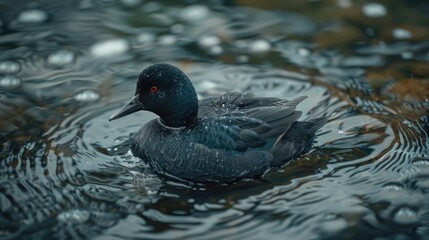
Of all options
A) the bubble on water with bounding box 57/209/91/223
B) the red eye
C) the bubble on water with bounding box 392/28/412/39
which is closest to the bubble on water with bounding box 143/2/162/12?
the bubble on water with bounding box 392/28/412/39

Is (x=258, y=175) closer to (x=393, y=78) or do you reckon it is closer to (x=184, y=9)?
(x=393, y=78)

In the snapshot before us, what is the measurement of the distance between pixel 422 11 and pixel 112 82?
4.75 meters

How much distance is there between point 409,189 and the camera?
244 inches

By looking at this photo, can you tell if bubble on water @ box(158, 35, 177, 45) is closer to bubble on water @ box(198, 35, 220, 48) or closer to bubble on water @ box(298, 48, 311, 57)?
bubble on water @ box(198, 35, 220, 48)

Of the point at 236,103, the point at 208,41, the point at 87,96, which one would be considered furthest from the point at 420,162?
the point at 87,96

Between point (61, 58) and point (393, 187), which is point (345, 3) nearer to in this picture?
point (61, 58)

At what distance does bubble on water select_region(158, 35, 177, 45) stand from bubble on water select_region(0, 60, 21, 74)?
191 cm

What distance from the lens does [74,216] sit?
5.72 metres

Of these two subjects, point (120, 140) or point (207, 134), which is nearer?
point (207, 134)

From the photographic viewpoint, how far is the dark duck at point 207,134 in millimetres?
6328

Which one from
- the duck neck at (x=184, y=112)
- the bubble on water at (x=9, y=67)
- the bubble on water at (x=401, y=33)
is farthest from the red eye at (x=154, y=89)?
the bubble on water at (x=401, y=33)

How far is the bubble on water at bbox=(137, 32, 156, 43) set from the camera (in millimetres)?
9016

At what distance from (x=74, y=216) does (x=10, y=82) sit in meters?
2.84

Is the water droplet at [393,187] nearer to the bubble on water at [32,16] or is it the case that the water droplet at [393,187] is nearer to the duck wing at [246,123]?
the duck wing at [246,123]
